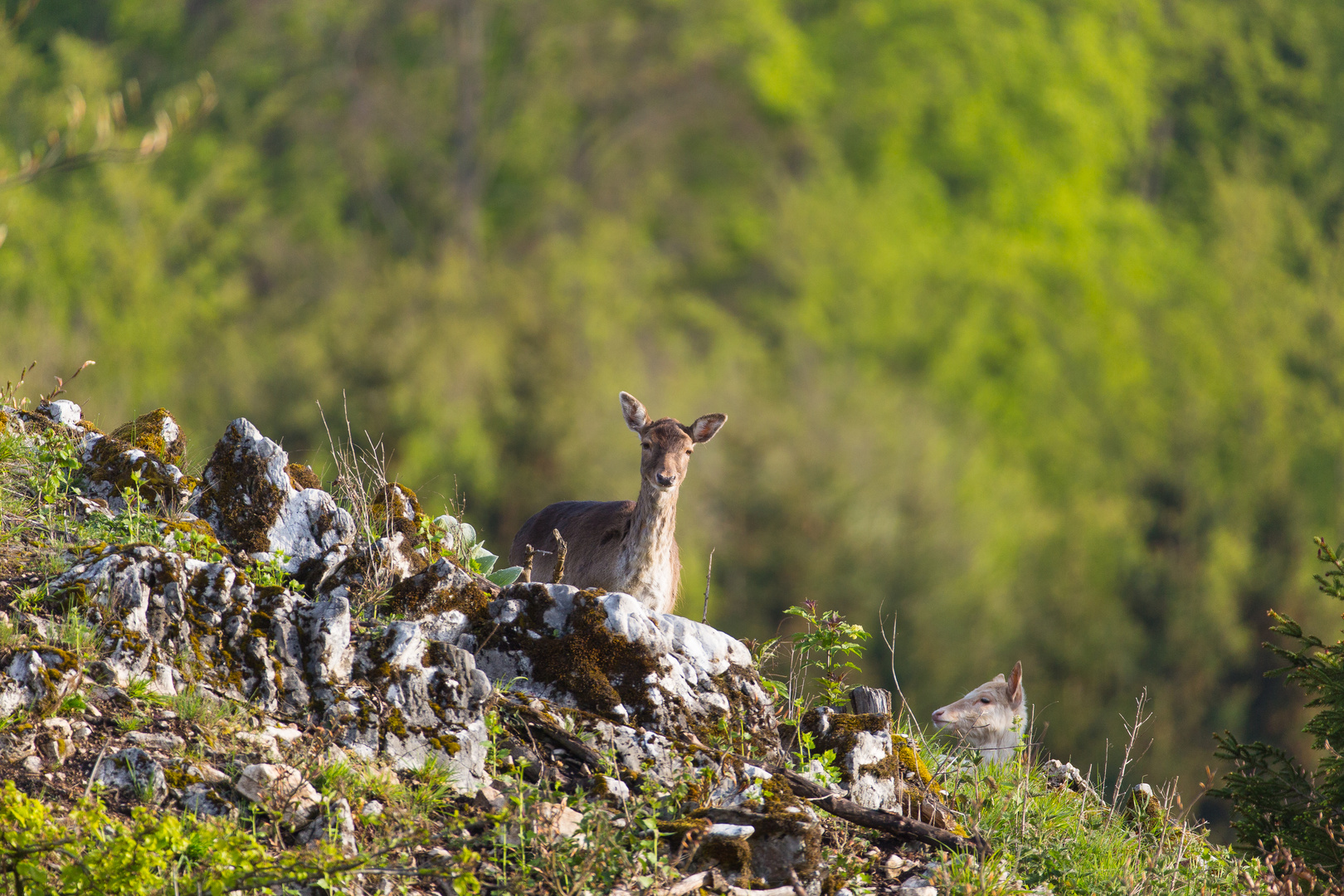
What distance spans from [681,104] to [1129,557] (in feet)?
76.5

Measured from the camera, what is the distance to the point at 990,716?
8.06 m

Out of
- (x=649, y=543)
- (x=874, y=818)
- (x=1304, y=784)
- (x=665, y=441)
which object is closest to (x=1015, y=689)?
(x=1304, y=784)

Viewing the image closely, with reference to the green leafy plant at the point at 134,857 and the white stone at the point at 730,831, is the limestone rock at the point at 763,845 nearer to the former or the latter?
the white stone at the point at 730,831

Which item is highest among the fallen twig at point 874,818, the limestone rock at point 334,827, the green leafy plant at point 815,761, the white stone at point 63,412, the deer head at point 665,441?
the white stone at point 63,412

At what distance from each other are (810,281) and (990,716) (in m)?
34.2

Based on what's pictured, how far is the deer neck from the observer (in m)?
8.30

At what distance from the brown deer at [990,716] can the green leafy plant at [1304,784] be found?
1.41m

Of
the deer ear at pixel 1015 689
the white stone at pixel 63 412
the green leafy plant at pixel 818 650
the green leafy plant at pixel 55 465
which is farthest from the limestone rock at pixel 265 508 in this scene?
the deer ear at pixel 1015 689

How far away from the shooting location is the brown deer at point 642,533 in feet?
27.3

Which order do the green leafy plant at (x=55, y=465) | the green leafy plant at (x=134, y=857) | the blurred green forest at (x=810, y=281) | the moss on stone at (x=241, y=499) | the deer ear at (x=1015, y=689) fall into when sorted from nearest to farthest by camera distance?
the green leafy plant at (x=134, y=857)
the green leafy plant at (x=55, y=465)
the moss on stone at (x=241, y=499)
the deer ear at (x=1015, y=689)
the blurred green forest at (x=810, y=281)

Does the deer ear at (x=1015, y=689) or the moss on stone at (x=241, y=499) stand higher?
the moss on stone at (x=241, y=499)

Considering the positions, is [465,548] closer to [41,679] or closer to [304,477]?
[304,477]

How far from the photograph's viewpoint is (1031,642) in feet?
95.6

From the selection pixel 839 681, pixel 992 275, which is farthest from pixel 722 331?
pixel 839 681
